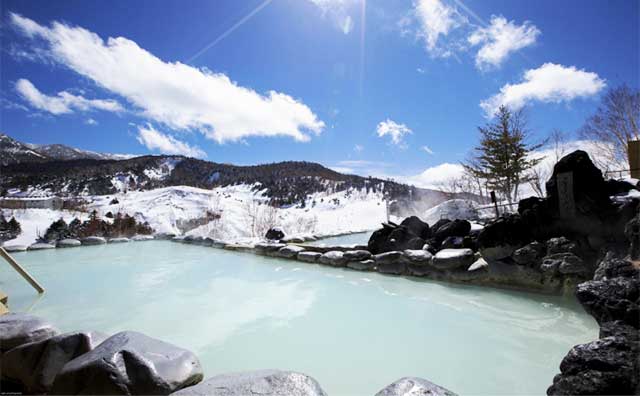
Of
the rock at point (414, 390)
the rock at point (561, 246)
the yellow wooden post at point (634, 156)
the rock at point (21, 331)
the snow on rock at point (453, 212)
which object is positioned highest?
the yellow wooden post at point (634, 156)

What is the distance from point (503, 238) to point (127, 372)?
4128 mm

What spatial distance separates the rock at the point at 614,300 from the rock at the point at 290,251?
5.13 metres

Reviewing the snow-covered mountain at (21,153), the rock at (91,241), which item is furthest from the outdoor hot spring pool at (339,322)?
the snow-covered mountain at (21,153)

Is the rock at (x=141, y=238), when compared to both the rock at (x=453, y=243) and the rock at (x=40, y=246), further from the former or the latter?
the rock at (x=453, y=243)

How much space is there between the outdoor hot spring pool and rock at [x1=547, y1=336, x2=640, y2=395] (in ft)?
1.75

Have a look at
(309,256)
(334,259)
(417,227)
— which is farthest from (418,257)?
(309,256)

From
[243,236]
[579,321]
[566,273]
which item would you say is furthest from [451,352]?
[243,236]

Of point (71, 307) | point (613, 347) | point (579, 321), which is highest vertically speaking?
point (613, 347)

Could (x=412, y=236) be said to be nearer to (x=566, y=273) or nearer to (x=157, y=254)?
(x=566, y=273)

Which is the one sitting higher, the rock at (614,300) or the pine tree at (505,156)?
the pine tree at (505,156)

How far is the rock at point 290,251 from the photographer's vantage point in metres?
6.29

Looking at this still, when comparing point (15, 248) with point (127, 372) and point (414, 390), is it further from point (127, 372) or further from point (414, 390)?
point (414, 390)

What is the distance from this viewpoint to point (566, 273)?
9.73 ft

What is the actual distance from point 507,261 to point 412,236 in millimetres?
1883
